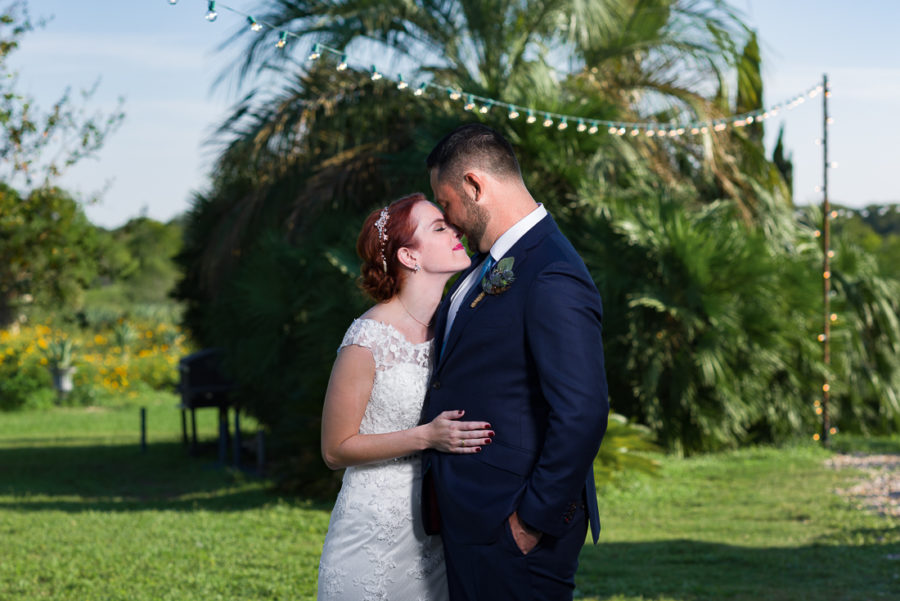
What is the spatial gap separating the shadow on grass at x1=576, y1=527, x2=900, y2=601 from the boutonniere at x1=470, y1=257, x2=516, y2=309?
386 cm

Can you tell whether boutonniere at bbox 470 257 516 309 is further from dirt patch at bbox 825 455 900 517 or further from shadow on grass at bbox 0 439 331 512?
shadow on grass at bbox 0 439 331 512

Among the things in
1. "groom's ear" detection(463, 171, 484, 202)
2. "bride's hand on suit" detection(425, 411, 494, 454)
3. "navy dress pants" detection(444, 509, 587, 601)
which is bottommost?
"navy dress pants" detection(444, 509, 587, 601)

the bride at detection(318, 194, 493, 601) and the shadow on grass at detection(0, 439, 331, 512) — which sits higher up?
the bride at detection(318, 194, 493, 601)

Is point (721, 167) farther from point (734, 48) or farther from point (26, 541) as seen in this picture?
point (26, 541)

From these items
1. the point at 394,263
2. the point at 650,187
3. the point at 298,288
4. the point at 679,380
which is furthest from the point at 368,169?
the point at 394,263

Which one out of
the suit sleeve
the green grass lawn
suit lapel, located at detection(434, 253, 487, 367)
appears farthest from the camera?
the green grass lawn

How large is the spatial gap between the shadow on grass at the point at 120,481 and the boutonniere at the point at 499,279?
7.44m

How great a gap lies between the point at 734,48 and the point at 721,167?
5.65ft

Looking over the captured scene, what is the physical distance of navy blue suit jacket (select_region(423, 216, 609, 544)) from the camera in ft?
7.91

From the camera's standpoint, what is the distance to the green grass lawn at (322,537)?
6.29 metres

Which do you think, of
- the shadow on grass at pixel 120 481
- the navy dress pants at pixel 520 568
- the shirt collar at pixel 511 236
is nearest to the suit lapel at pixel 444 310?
the shirt collar at pixel 511 236

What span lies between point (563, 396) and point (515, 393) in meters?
0.18

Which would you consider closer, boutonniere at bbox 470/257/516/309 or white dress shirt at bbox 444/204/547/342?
boutonniere at bbox 470/257/516/309

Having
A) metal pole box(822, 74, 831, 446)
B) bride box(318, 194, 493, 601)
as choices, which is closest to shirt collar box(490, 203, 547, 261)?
bride box(318, 194, 493, 601)
